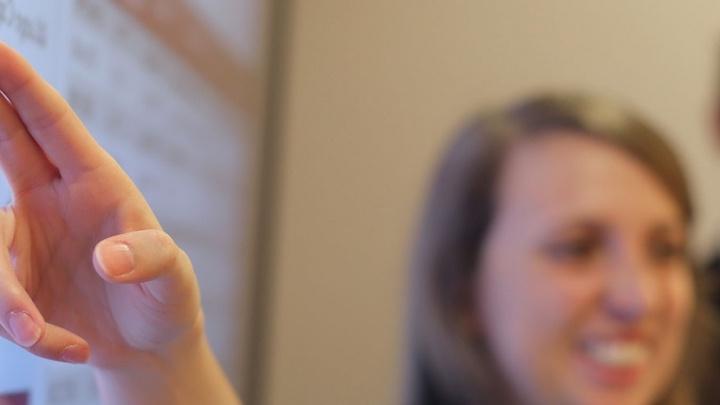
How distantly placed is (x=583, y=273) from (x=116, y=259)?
0.60 m

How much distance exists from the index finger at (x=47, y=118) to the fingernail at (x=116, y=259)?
1.9 inches

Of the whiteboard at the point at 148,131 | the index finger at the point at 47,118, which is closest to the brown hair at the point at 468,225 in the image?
the whiteboard at the point at 148,131

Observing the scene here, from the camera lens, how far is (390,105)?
1250 millimetres

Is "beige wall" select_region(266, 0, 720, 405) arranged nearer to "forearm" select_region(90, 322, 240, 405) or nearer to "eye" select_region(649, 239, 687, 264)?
"eye" select_region(649, 239, 687, 264)

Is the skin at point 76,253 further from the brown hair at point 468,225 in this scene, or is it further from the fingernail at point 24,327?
the brown hair at point 468,225

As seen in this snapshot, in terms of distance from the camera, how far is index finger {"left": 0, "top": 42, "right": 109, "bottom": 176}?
1.07ft

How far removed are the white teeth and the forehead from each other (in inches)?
5.1

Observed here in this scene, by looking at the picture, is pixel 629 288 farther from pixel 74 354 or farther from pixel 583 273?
pixel 74 354

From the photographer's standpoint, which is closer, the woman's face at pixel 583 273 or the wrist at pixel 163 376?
the wrist at pixel 163 376

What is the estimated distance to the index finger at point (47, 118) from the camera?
328mm

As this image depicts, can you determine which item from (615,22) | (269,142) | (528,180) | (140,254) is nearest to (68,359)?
(140,254)

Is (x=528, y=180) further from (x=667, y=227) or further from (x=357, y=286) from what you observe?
(x=357, y=286)

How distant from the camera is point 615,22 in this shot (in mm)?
1250

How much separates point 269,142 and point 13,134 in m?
0.84
